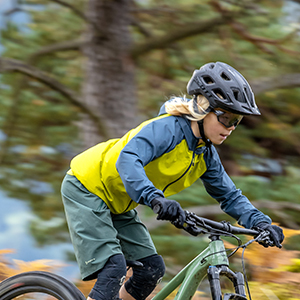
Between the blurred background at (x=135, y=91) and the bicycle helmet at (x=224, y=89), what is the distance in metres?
2.38

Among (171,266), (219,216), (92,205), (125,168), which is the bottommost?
(171,266)

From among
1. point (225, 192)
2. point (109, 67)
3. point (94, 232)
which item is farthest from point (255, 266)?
point (109, 67)

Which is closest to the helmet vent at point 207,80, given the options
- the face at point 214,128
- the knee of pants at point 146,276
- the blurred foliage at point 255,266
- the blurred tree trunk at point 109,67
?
the face at point 214,128

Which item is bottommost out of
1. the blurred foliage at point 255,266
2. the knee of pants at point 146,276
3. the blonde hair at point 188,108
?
the blurred foliage at point 255,266

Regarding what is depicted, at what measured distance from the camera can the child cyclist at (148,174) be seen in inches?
104

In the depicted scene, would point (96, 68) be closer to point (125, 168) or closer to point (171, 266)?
point (171, 266)

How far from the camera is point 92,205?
2836 millimetres

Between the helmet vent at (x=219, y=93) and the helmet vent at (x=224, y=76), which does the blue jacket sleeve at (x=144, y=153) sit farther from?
the helmet vent at (x=224, y=76)

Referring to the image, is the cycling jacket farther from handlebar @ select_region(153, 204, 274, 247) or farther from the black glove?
handlebar @ select_region(153, 204, 274, 247)

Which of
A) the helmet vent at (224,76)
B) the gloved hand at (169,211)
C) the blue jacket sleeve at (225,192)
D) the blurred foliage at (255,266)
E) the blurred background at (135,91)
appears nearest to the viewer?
the gloved hand at (169,211)

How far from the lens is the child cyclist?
8.64ft

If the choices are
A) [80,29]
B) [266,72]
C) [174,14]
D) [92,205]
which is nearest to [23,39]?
[80,29]

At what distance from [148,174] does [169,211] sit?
675 mm

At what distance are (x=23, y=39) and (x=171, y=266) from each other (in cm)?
438
